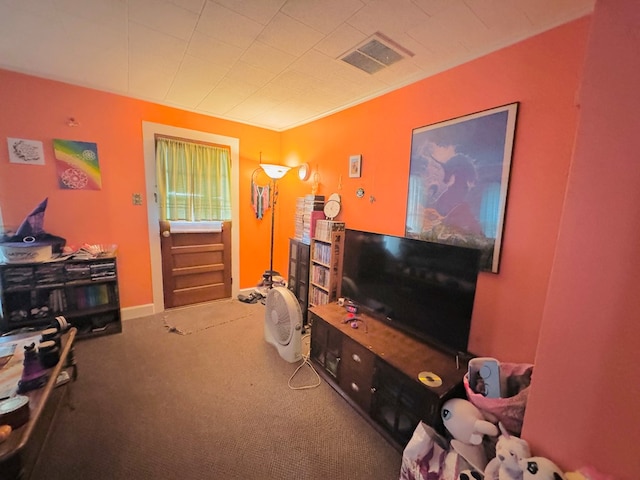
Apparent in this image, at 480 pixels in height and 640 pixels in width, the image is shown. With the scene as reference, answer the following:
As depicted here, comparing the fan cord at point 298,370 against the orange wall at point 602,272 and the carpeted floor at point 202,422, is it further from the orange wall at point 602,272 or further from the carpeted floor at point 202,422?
the orange wall at point 602,272

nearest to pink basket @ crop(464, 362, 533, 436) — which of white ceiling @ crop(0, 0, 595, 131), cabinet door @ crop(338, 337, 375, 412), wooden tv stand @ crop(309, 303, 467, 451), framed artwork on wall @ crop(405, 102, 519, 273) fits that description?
wooden tv stand @ crop(309, 303, 467, 451)

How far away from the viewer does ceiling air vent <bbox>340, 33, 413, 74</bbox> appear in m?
1.62

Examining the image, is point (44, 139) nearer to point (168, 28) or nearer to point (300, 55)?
point (168, 28)

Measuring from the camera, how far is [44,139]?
2369mm

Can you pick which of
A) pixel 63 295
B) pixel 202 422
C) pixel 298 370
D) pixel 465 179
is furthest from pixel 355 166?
pixel 63 295

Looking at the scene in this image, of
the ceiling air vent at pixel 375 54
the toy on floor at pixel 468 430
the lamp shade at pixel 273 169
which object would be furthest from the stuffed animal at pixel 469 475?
the lamp shade at pixel 273 169

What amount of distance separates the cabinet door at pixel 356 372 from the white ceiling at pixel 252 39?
199cm

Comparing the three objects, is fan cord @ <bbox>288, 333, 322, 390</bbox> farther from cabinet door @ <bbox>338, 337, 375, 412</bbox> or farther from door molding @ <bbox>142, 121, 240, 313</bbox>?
door molding @ <bbox>142, 121, 240, 313</bbox>

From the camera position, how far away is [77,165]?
2.52 meters

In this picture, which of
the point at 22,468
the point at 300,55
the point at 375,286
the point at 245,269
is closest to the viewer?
the point at 22,468

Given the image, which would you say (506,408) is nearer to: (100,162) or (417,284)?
(417,284)

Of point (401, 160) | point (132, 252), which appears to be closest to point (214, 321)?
point (132, 252)

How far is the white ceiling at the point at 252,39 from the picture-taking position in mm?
1348

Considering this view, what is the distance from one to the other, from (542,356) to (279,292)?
5.74 feet
